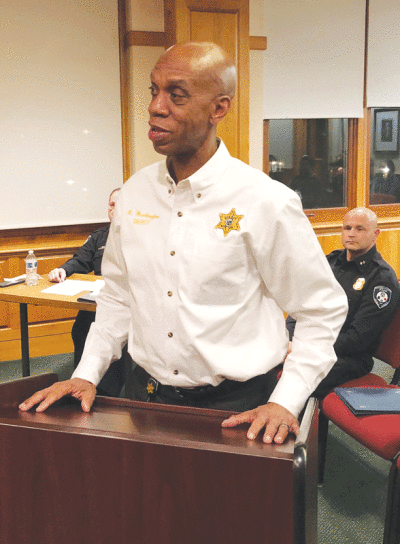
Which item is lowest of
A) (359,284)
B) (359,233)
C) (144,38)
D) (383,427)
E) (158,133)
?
(383,427)

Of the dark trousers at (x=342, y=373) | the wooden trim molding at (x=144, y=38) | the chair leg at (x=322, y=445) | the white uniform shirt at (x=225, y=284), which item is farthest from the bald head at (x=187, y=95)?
the wooden trim molding at (x=144, y=38)

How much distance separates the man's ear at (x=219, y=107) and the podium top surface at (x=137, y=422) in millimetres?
586

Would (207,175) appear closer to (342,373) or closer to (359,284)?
(342,373)

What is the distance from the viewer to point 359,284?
291cm

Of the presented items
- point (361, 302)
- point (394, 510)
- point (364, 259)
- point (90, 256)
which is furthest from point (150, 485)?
point (90, 256)

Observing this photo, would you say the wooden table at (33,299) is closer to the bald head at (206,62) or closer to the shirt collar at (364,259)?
the shirt collar at (364,259)

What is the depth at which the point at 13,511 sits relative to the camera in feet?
3.14

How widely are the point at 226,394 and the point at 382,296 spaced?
1.59 metres

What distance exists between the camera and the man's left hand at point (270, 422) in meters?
1.00

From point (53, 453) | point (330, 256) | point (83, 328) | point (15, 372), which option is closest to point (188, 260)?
point (53, 453)

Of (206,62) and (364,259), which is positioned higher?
(206,62)

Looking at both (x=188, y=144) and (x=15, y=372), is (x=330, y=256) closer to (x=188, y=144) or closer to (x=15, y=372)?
(x=188, y=144)

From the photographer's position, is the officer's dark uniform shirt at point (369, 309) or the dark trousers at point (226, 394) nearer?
the dark trousers at point (226, 394)

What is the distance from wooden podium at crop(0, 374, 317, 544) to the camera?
85 cm
